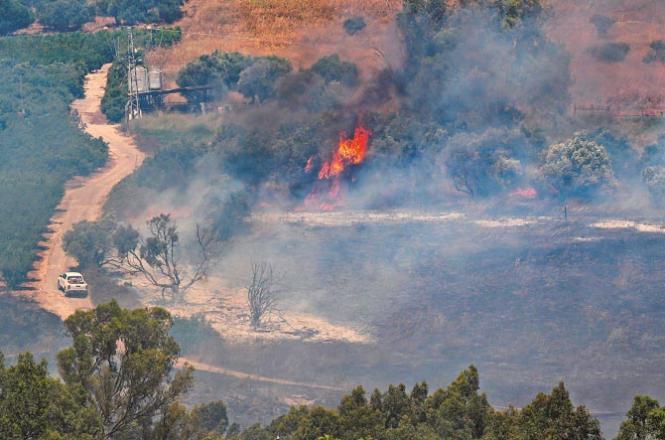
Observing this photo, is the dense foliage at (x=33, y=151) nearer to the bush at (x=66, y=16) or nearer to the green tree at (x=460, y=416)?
the bush at (x=66, y=16)

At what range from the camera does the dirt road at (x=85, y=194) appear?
9569cm

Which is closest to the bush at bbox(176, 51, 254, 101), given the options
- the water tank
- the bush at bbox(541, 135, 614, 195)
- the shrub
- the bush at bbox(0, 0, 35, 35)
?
the water tank

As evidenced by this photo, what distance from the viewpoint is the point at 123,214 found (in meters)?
107

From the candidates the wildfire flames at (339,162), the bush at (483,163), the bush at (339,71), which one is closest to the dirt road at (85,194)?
the wildfire flames at (339,162)

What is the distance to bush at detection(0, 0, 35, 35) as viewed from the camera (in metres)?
145

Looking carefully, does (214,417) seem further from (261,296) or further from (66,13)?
(66,13)

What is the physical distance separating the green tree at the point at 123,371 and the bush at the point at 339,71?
44.1 meters

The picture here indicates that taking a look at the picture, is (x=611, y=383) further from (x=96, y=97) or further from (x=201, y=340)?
(x=96, y=97)

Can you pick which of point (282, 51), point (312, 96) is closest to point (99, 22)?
point (282, 51)

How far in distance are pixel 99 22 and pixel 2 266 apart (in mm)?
51029

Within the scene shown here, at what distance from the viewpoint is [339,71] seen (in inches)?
4341

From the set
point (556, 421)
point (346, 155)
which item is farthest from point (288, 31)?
point (556, 421)

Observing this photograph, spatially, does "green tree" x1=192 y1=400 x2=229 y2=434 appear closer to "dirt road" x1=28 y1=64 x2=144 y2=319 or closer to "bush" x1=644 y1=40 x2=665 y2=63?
"dirt road" x1=28 y1=64 x2=144 y2=319

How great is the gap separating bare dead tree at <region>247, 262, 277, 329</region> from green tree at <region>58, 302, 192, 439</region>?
877 inches
